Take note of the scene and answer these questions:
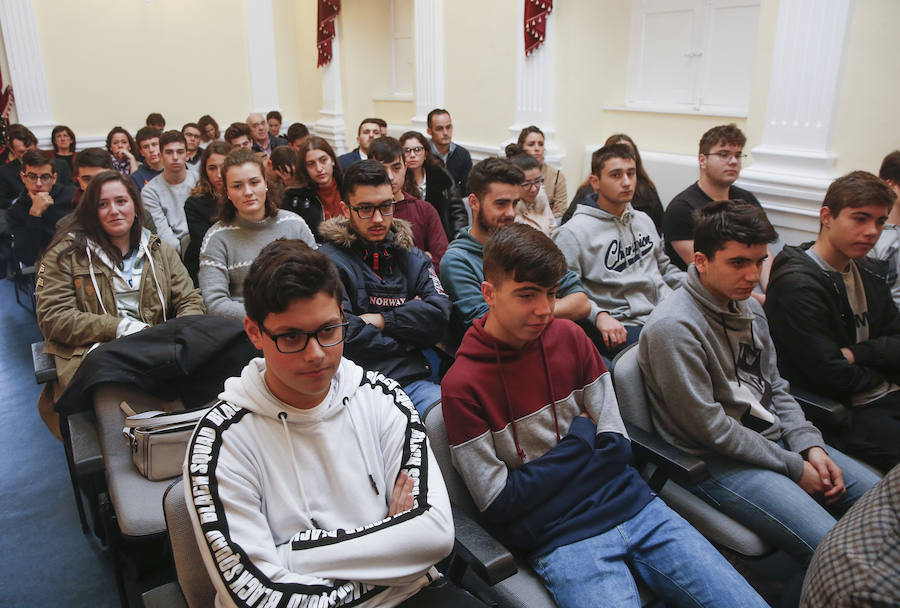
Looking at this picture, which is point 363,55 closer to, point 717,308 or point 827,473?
point 717,308

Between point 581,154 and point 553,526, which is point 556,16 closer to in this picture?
point 581,154

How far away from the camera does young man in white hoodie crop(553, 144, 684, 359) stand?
2721 millimetres

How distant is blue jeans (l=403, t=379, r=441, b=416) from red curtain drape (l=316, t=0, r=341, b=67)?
672 cm

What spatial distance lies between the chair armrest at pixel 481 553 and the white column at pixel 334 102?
722 centimetres

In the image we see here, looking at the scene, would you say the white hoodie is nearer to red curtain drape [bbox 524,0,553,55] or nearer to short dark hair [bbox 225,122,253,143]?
short dark hair [bbox 225,122,253,143]

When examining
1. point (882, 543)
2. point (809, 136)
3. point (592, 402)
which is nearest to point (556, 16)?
point (809, 136)

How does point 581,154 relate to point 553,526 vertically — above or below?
above

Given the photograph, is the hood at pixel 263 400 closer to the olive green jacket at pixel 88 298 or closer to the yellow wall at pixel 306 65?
the olive green jacket at pixel 88 298

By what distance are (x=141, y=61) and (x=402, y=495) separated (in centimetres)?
804

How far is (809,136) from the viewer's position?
3633 millimetres

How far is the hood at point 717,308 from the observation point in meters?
1.90

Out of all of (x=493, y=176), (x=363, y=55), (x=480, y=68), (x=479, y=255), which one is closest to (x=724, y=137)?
(x=493, y=176)

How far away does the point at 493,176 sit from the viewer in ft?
8.37

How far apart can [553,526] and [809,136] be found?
318cm
